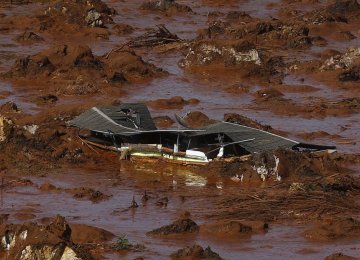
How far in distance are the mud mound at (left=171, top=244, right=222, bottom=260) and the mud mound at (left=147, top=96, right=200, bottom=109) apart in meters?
8.95

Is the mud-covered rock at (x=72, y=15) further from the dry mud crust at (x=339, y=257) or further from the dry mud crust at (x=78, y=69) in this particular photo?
the dry mud crust at (x=339, y=257)

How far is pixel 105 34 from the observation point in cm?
2877

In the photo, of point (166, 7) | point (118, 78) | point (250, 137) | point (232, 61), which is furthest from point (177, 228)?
point (166, 7)

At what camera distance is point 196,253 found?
1296 cm

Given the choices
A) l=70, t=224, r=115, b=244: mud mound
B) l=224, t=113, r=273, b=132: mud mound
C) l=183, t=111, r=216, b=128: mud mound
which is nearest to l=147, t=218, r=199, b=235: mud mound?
l=70, t=224, r=115, b=244: mud mound

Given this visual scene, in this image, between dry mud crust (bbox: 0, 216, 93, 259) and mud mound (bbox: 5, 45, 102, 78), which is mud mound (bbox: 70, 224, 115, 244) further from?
mud mound (bbox: 5, 45, 102, 78)

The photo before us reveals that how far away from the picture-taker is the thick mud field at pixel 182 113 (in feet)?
46.3

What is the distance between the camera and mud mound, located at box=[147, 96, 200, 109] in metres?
21.9

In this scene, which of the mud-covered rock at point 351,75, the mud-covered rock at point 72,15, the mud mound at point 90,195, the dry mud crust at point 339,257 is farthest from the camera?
the mud-covered rock at point 72,15

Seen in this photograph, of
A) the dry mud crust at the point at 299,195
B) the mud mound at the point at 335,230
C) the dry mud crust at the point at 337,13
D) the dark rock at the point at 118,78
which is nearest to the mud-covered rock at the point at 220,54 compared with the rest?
the dark rock at the point at 118,78

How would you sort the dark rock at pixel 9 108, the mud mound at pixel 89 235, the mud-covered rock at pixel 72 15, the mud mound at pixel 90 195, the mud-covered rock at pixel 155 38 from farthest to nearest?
the mud-covered rock at pixel 72 15, the mud-covered rock at pixel 155 38, the dark rock at pixel 9 108, the mud mound at pixel 90 195, the mud mound at pixel 89 235

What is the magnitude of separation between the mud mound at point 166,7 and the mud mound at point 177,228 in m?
18.6

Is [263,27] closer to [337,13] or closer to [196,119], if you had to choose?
[337,13]

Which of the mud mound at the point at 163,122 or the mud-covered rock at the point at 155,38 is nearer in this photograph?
the mud mound at the point at 163,122
